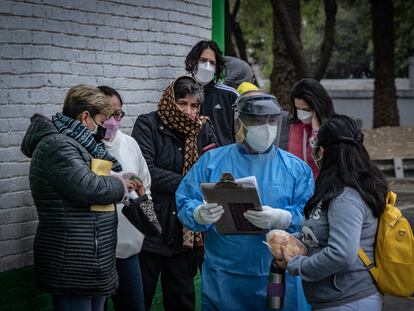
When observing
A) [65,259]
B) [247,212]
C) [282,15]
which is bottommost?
[65,259]

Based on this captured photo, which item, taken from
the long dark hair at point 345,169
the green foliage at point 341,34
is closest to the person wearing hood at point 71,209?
the long dark hair at point 345,169

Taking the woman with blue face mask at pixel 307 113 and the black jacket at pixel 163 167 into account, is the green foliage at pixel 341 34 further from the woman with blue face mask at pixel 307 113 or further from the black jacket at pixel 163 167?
the black jacket at pixel 163 167

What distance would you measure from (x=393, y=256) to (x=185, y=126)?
1982mm

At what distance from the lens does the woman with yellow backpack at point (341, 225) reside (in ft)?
12.1

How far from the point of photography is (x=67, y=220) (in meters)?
4.32

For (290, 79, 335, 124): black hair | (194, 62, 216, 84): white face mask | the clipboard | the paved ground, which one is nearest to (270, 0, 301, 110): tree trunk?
the paved ground

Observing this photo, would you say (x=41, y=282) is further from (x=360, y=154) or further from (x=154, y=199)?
(x=360, y=154)

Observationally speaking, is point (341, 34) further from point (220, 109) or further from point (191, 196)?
point (191, 196)

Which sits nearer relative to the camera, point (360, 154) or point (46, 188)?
point (360, 154)

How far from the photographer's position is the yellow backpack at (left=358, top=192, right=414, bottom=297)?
148 inches

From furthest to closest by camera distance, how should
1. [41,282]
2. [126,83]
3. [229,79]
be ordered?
1. [229,79]
2. [126,83]
3. [41,282]

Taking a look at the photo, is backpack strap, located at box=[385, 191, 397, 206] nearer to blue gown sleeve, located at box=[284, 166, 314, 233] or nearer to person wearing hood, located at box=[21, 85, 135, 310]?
blue gown sleeve, located at box=[284, 166, 314, 233]

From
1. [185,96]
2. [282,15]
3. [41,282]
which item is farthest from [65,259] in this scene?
[282,15]

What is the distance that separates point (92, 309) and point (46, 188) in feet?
2.44
